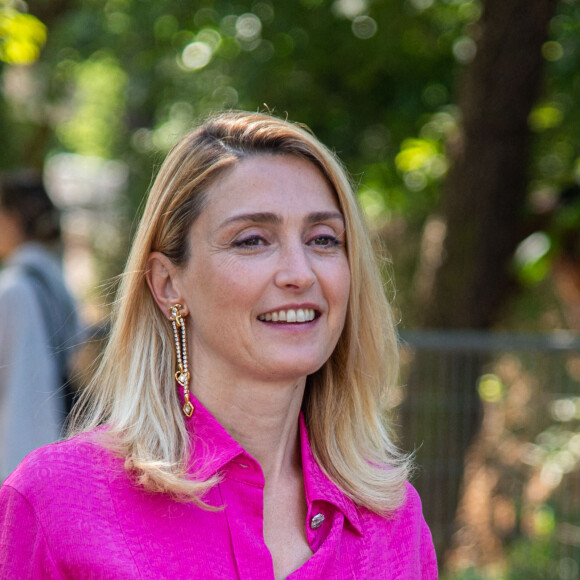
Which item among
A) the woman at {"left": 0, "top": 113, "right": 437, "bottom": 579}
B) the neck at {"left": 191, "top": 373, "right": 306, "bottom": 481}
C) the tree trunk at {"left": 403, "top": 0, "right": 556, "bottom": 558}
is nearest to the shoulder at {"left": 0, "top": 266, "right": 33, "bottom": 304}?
the woman at {"left": 0, "top": 113, "right": 437, "bottom": 579}

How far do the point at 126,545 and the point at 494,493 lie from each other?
436 centimetres

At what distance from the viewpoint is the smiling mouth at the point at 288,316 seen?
7.36ft

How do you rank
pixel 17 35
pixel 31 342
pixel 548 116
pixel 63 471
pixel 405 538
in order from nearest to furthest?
pixel 63 471 < pixel 405 538 < pixel 31 342 < pixel 17 35 < pixel 548 116

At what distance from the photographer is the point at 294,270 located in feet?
7.30

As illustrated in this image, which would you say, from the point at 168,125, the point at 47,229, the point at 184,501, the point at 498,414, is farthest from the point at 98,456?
the point at 168,125

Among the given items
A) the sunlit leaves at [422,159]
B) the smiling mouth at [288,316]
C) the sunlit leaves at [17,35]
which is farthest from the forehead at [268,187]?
the sunlit leaves at [422,159]

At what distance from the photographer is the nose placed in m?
2.22

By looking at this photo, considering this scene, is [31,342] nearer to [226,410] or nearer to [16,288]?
[16,288]

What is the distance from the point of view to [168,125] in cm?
943

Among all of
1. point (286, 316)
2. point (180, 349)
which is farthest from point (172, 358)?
point (286, 316)

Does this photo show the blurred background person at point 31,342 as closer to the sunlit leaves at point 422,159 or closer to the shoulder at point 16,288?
the shoulder at point 16,288

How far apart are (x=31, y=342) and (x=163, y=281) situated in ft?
5.72

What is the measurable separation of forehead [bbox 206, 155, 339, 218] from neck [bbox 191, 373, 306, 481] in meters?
0.42

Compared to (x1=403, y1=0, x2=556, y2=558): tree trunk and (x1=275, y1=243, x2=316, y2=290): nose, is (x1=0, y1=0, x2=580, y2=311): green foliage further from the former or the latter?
(x1=275, y1=243, x2=316, y2=290): nose
